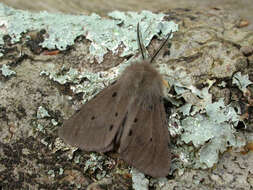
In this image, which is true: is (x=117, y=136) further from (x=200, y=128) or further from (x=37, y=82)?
(x=37, y=82)

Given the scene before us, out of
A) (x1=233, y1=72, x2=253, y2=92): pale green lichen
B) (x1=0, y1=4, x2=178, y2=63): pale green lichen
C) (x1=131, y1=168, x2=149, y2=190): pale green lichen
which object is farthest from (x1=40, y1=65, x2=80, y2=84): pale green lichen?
(x1=233, y1=72, x2=253, y2=92): pale green lichen

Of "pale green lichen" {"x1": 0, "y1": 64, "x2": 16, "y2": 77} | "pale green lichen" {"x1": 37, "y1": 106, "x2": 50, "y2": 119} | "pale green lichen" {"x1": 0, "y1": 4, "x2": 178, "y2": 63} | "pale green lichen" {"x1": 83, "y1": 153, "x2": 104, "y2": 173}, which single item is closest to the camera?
→ "pale green lichen" {"x1": 83, "y1": 153, "x2": 104, "y2": 173}

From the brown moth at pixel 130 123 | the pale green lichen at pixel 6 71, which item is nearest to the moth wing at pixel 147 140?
the brown moth at pixel 130 123

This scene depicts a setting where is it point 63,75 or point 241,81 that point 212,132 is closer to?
point 241,81

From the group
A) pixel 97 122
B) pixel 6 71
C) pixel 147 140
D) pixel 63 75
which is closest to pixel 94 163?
pixel 97 122

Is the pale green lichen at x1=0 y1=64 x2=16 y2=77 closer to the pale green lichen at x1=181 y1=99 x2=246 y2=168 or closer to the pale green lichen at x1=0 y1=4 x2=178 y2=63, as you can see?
the pale green lichen at x1=0 y1=4 x2=178 y2=63
